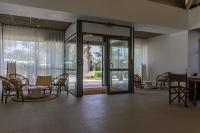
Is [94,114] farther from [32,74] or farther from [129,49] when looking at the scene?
[32,74]

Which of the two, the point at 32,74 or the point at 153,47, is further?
the point at 153,47

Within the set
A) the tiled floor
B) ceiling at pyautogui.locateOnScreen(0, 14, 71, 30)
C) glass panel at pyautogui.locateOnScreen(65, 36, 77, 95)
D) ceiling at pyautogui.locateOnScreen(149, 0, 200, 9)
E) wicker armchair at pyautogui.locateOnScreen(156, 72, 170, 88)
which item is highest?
ceiling at pyautogui.locateOnScreen(149, 0, 200, 9)

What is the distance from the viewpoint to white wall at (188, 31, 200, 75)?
7727 millimetres

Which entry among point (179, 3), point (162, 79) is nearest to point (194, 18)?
point (179, 3)

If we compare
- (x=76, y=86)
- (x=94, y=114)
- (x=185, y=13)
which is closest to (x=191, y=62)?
(x=185, y=13)

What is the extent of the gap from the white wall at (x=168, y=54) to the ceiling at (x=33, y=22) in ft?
16.3

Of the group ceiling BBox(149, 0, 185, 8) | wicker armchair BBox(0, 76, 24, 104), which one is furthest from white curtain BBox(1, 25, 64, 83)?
ceiling BBox(149, 0, 185, 8)

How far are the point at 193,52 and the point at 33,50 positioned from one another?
23.1ft

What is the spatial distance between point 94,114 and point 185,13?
20.1 ft

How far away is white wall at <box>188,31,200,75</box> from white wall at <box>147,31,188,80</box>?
21cm

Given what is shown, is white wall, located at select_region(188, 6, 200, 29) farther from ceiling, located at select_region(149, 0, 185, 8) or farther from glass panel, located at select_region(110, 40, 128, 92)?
glass panel, located at select_region(110, 40, 128, 92)

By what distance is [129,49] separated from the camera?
287 inches

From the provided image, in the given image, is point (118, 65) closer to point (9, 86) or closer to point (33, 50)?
point (33, 50)

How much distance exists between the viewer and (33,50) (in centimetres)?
788
